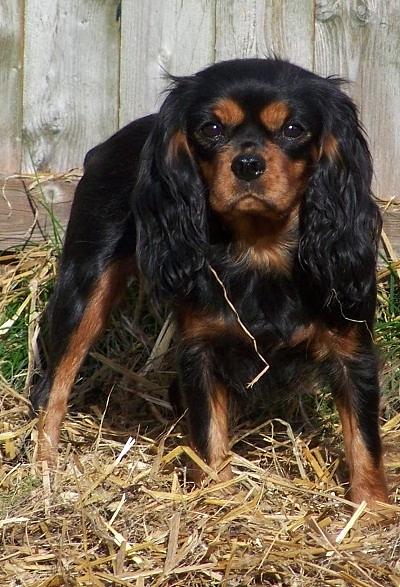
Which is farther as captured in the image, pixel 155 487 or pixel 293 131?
pixel 155 487

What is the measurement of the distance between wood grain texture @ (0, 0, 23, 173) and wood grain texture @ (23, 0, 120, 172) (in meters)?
0.04

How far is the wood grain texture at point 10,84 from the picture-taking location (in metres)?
6.05

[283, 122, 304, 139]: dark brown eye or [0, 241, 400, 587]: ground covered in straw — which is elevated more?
[283, 122, 304, 139]: dark brown eye

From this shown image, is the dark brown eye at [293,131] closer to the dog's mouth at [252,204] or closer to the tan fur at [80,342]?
the dog's mouth at [252,204]

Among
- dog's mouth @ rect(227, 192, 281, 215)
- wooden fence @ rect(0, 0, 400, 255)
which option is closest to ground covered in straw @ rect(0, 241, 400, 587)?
wooden fence @ rect(0, 0, 400, 255)

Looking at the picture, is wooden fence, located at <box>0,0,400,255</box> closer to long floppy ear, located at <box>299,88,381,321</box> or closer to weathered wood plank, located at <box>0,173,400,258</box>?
weathered wood plank, located at <box>0,173,400,258</box>

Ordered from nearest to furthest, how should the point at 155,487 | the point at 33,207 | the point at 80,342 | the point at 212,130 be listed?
the point at 212,130 → the point at 155,487 → the point at 80,342 → the point at 33,207

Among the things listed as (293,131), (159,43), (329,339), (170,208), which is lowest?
(329,339)

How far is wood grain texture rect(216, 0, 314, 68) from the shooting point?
5973mm

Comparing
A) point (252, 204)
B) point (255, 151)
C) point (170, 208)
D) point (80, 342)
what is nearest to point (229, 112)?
point (255, 151)

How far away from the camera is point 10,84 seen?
6102 mm

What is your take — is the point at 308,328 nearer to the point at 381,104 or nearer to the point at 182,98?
the point at 182,98

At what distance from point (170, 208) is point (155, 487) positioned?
104 cm

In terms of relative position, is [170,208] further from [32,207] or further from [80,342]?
[32,207]
